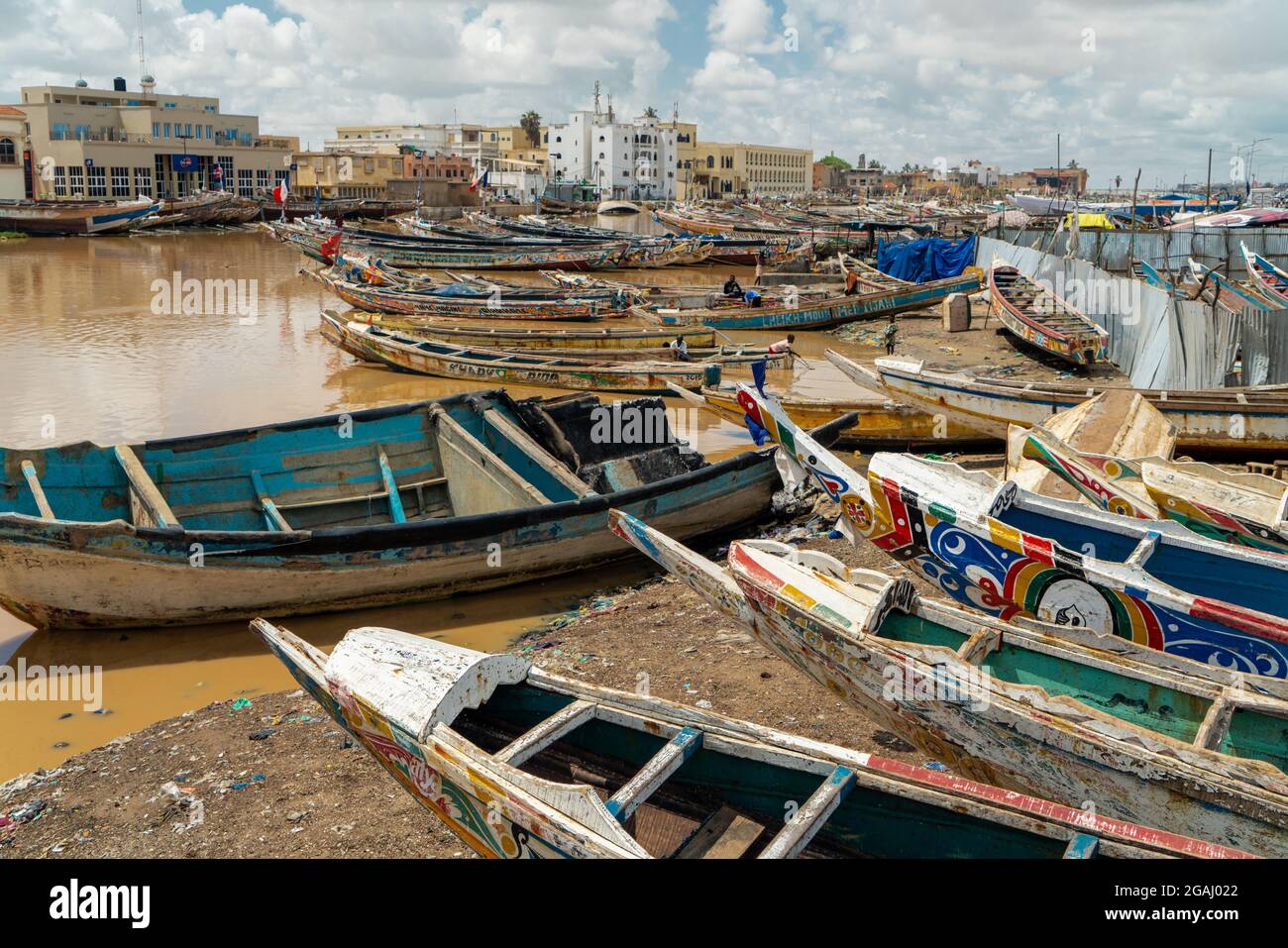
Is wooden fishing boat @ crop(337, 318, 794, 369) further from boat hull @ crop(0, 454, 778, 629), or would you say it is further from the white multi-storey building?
the white multi-storey building

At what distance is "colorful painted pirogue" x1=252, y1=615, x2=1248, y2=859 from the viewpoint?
3.58 meters

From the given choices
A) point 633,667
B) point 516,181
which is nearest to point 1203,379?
point 633,667

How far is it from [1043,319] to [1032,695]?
1537cm

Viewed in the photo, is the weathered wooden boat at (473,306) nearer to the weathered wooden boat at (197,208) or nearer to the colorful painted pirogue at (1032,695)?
the colorful painted pirogue at (1032,695)

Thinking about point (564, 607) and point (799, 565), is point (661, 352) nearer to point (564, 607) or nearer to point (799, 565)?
point (564, 607)

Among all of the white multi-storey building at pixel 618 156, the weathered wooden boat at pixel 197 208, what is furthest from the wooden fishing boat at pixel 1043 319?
the white multi-storey building at pixel 618 156

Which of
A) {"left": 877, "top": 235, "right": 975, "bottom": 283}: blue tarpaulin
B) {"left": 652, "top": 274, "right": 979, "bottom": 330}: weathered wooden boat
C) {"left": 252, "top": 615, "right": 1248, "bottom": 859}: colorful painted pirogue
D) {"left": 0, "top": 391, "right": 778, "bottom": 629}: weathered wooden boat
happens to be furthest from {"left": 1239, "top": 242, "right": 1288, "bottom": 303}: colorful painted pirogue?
{"left": 252, "top": 615, "right": 1248, "bottom": 859}: colorful painted pirogue

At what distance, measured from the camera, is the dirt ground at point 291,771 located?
17.1ft

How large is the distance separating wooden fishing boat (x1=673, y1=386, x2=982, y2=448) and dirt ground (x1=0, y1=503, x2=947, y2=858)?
4931 millimetres

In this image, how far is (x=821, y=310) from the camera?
888 inches

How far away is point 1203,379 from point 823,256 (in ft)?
83.1

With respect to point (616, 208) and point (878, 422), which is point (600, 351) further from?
point (616, 208)

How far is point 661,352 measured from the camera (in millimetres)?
16703

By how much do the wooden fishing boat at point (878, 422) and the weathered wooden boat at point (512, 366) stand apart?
2.44 meters
